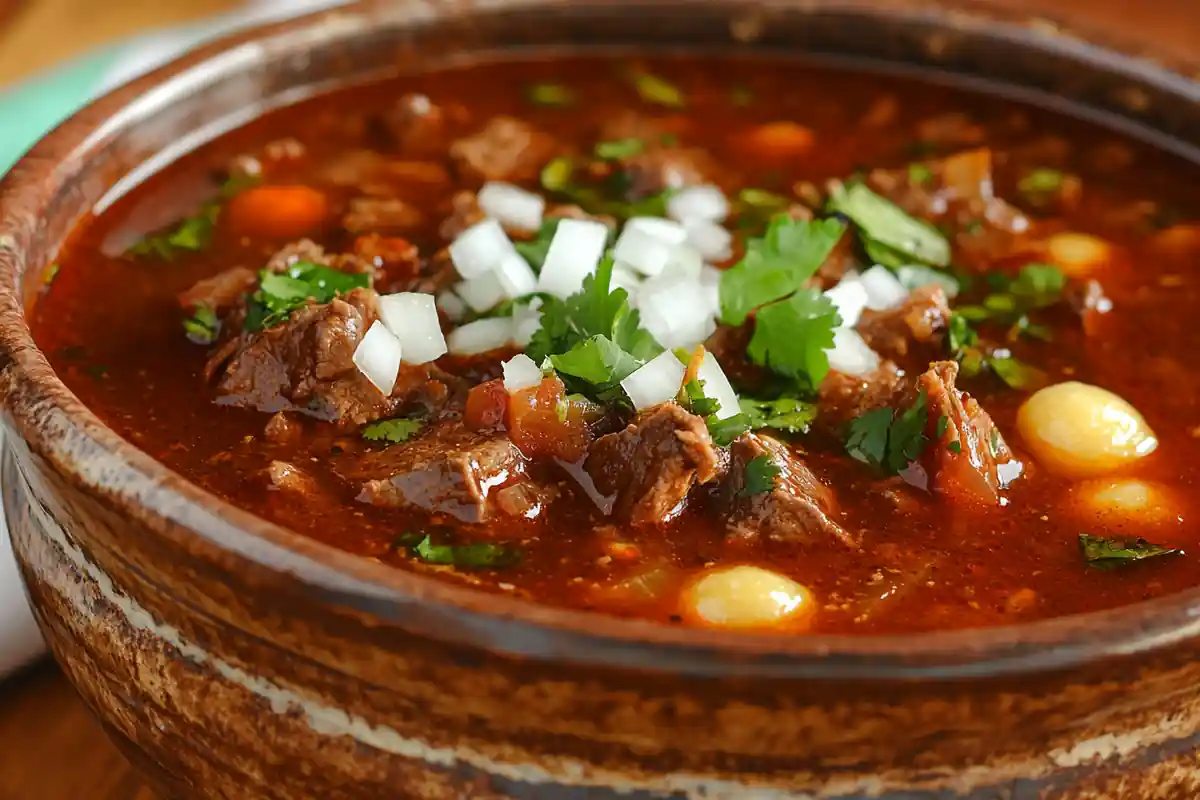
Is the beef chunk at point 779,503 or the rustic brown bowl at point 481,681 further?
the beef chunk at point 779,503

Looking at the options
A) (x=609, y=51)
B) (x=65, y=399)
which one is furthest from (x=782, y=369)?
(x=609, y=51)

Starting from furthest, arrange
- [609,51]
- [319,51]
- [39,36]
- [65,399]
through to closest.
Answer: [39,36] → [609,51] → [319,51] → [65,399]

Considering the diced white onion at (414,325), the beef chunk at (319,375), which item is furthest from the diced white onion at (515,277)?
the beef chunk at (319,375)

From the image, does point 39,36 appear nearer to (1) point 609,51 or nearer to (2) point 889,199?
(1) point 609,51

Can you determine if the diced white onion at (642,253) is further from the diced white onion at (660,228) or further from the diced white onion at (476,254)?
the diced white onion at (476,254)

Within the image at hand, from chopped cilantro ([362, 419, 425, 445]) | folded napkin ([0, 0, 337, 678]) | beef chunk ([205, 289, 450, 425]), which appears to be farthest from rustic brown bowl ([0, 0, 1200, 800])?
folded napkin ([0, 0, 337, 678])

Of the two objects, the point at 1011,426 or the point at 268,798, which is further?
the point at 1011,426
